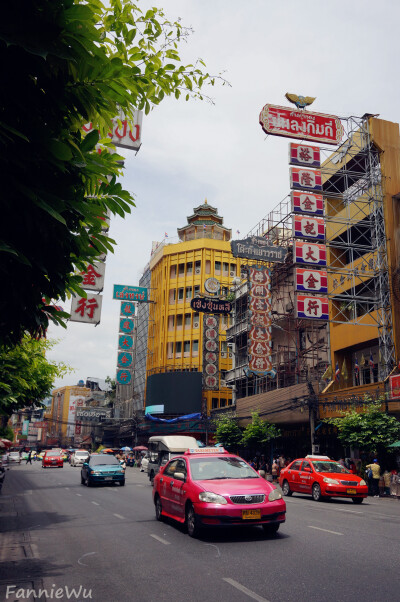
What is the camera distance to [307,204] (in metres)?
30.8

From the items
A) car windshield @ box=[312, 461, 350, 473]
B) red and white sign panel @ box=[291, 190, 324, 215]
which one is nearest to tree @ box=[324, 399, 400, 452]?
car windshield @ box=[312, 461, 350, 473]

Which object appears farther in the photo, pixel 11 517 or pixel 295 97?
pixel 295 97

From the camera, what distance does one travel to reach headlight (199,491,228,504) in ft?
29.5

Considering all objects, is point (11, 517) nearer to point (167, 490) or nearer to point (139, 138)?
point (167, 490)

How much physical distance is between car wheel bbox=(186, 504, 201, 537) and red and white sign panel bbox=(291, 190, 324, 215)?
76.7ft

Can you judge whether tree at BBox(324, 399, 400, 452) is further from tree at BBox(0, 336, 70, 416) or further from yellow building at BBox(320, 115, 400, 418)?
tree at BBox(0, 336, 70, 416)

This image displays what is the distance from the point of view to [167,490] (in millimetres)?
11203

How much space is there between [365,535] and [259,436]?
91.4 ft

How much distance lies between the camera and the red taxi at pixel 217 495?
894 cm

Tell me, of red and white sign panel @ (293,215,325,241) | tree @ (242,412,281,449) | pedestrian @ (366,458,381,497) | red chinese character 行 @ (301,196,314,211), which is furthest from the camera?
tree @ (242,412,281,449)

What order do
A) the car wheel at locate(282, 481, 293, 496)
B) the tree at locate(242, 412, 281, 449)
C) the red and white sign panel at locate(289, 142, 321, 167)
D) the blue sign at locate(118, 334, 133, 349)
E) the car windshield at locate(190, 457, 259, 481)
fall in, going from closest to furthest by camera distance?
the car windshield at locate(190, 457, 259, 481), the car wheel at locate(282, 481, 293, 496), the red and white sign panel at locate(289, 142, 321, 167), the tree at locate(242, 412, 281, 449), the blue sign at locate(118, 334, 133, 349)

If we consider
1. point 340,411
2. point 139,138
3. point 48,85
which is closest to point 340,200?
point 340,411

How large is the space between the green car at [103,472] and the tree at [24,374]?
3.98m

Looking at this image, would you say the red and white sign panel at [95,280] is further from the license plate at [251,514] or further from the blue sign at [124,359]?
the blue sign at [124,359]
